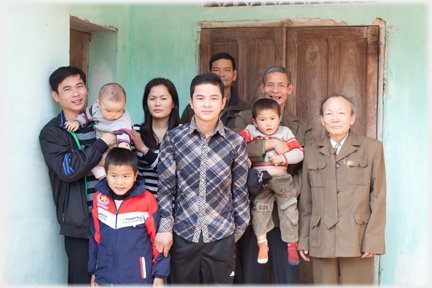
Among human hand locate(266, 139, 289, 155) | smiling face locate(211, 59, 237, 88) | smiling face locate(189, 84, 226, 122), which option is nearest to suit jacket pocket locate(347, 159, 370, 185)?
human hand locate(266, 139, 289, 155)

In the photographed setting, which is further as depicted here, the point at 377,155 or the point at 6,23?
the point at 377,155

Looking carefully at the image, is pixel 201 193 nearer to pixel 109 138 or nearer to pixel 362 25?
pixel 109 138

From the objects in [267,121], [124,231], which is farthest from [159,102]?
[124,231]

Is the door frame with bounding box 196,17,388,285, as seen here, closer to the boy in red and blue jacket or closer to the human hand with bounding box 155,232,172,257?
the boy in red and blue jacket

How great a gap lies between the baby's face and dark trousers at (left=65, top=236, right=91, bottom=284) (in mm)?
915

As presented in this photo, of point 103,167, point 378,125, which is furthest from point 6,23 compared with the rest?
point 378,125

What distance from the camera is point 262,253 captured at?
2965mm

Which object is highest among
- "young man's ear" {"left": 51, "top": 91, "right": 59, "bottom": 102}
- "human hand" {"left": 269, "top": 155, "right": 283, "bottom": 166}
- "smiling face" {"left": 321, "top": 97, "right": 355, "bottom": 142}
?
"young man's ear" {"left": 51, "top": 91, "right": 59, "bottom": 102}

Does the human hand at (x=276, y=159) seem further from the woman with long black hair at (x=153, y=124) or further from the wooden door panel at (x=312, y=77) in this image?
the wooden door panel at (x=312, y=77)

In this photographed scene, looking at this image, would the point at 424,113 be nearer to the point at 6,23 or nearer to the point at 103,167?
the point at 103,167

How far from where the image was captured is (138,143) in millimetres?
3086

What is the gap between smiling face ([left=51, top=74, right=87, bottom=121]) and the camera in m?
2.95

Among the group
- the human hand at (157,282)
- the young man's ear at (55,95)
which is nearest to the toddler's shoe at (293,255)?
the human hand at (157,282)

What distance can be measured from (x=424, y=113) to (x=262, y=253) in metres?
2.33
